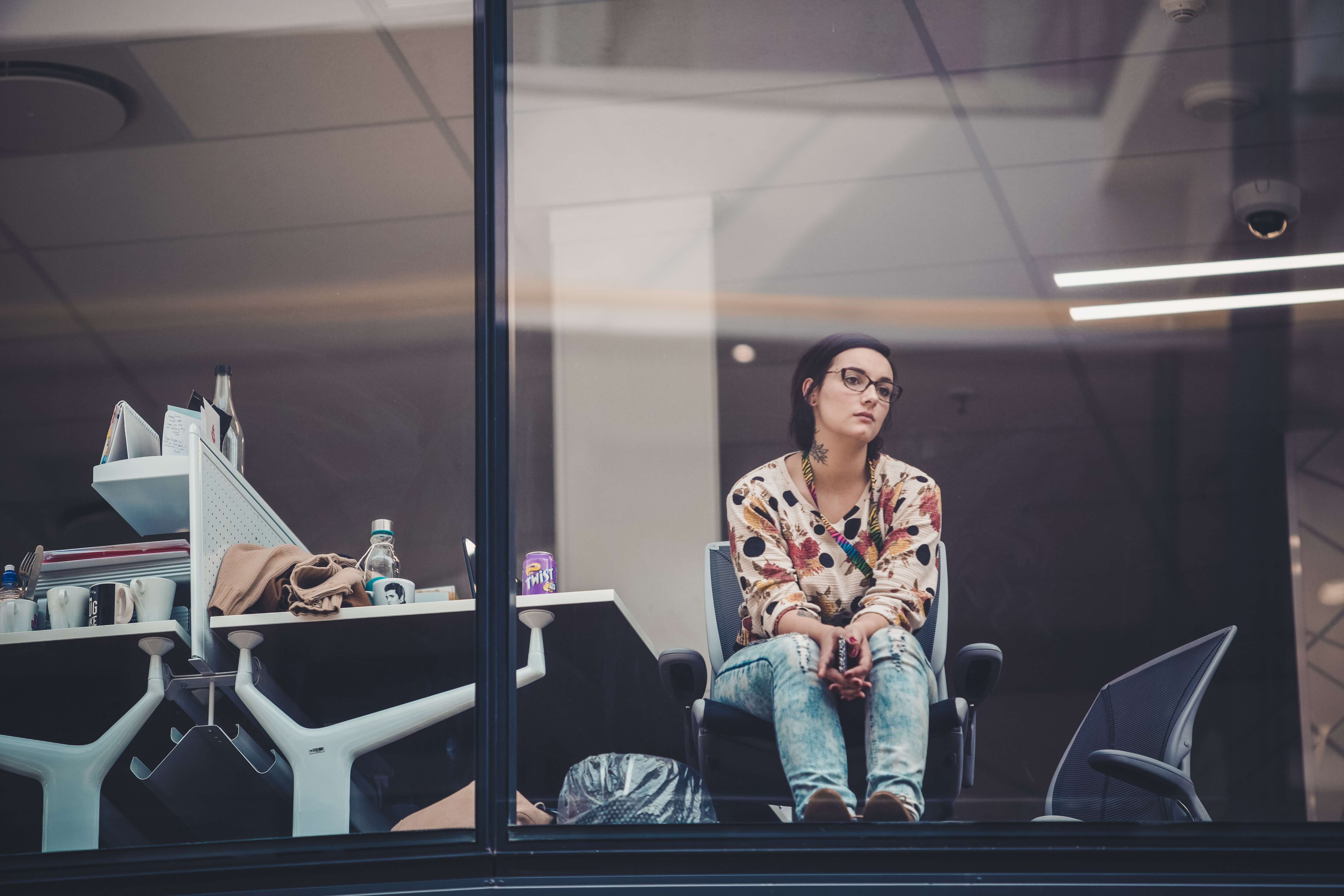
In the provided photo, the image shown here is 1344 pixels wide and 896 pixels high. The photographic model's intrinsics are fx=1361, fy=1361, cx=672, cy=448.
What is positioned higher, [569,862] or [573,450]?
[573,450]

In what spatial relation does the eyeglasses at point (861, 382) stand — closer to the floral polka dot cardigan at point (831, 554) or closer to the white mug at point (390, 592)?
the floral polka dot cardigan at point (831, 554)

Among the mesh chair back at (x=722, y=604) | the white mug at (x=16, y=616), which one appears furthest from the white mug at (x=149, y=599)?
the mesh chair back at (x=722, y=604)

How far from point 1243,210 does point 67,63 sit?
4.10 m

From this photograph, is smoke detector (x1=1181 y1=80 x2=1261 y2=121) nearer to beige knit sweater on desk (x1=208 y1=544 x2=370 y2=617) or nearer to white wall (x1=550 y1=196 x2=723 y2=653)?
white wall (x1=550 y1=196 x2=723 y2=653)

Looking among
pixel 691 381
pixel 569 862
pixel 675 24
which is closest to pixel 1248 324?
pixel 691 381

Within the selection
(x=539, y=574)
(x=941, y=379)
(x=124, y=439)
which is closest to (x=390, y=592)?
(x=539, y=574)

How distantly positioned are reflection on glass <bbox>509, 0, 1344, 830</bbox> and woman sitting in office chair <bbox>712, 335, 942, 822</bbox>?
0.03 ft

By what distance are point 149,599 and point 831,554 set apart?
1434mm

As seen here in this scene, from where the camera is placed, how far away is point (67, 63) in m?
4.23

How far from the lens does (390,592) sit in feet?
10.1

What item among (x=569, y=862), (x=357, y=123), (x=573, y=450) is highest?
(x=357, y=123)

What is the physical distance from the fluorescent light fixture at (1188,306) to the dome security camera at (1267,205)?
0.45 m

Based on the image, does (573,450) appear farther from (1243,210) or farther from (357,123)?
(1243,210)

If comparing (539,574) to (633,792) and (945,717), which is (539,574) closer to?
(633,792)
